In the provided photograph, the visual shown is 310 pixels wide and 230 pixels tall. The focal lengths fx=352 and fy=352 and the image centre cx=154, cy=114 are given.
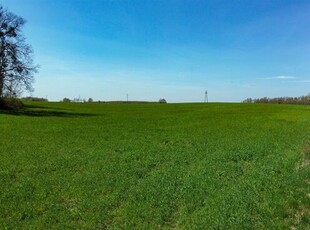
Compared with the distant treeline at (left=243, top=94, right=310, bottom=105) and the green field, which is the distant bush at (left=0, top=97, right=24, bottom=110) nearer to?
the green field

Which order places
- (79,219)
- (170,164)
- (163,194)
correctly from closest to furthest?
(79,219) < (163,194) < (170,164)

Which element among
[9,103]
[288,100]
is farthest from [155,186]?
[288,100]

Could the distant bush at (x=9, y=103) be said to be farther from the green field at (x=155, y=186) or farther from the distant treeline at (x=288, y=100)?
the distant treeline at (x=288, y=100)

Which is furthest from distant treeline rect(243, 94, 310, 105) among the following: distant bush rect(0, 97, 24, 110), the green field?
the green field

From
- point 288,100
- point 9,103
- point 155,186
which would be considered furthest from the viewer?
point 288,100

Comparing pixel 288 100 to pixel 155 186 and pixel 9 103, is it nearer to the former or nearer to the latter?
pixel 9 103

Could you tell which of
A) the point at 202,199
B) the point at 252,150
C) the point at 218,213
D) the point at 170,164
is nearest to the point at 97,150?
the point at 170,164

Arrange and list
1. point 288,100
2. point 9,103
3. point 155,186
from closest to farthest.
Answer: point 155,186 → point 9,103 → point 288,100

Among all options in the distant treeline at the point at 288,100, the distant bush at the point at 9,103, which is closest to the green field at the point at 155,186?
the distant bush at the point at 9,103

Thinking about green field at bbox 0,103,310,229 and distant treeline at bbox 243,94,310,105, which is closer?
green field at bbox 0,103,310,229

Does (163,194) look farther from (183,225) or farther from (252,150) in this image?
(252,150)

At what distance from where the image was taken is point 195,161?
1594 cm

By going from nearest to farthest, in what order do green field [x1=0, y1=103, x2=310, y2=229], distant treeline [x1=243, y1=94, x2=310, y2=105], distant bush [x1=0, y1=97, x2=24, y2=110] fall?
green field [x1=0, y1=103, x2=310, y2=229], distant bush [x1=0, y1=97, x2=24, y2=110], distant treeline [x1=243, y1=94, x2=310, y2=105]

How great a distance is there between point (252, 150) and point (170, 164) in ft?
17.5
